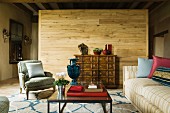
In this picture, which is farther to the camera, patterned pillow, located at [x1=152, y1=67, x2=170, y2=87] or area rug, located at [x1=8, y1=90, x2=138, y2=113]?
area rug, located at [x1=8, y1=90, x2=138, y2=113]

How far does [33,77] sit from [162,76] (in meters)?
3.03

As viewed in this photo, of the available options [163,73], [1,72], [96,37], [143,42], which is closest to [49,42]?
[96,37]

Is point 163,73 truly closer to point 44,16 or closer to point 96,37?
point 96,37

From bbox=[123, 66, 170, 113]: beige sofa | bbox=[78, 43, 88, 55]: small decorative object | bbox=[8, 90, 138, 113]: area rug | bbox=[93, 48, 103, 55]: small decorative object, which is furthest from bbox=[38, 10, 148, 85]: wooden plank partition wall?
bbox=[123, 66, 170, 113]: beige sofa

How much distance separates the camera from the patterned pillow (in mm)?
3037

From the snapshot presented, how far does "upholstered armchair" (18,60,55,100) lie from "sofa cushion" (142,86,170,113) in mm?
2444

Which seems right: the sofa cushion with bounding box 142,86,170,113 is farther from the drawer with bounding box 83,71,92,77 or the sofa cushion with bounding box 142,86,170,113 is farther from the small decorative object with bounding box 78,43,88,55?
the small decorative object with bounding box 78,43,88,55

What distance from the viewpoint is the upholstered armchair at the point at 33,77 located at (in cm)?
441

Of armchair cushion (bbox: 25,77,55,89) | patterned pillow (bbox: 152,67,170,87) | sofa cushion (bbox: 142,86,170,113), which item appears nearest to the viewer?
sofa cushion (bbox: 142,86,170,113)

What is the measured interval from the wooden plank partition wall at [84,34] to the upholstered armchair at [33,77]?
1.43m

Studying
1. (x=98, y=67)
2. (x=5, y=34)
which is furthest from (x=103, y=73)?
(x=5, y=34)

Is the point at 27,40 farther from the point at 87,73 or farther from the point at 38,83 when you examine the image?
the point at 38,83

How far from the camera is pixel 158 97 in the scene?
7.93ft

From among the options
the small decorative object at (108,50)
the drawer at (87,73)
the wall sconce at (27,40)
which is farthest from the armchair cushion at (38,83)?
the wall sconce at (27,40)
